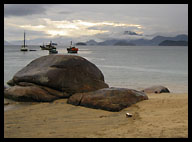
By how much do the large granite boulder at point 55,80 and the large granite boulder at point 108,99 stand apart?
79cm

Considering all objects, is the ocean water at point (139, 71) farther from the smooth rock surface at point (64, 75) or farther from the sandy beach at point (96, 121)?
the sandy beach at point (96, 121)

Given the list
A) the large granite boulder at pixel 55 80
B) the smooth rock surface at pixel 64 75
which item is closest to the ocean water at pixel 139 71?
the smooth rock surface at pixel 64 75

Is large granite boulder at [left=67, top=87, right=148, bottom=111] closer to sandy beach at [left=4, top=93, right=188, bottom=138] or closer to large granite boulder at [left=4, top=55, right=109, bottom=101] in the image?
sandy beach at [left=4, top=93, right=188, bottom=138]

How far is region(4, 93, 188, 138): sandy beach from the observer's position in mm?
5359

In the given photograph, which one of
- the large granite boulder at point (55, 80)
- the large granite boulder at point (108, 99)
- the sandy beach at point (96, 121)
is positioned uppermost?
the large granite boulder at point (55, 80)

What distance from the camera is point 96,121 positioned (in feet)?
21.7

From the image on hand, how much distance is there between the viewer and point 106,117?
7035mm

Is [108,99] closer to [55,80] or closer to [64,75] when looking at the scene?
[64,75]

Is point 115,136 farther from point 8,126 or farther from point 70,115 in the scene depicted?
point 8,126

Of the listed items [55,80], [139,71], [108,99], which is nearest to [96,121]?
[108,99]

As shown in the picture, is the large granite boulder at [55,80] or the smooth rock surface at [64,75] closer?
the large granite boulder at [55,80]

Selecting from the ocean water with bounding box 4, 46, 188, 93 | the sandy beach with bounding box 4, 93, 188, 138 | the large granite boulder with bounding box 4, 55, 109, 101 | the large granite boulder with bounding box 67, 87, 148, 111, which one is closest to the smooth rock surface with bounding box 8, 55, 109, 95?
the large granite boulder with bounding box 4, 55, 109, 101

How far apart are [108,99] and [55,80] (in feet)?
8.63

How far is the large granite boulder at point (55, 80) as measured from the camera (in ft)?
30.3
